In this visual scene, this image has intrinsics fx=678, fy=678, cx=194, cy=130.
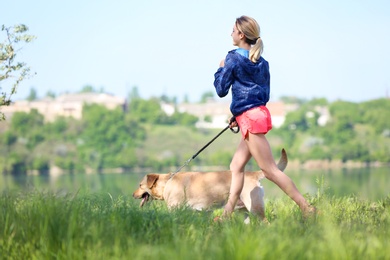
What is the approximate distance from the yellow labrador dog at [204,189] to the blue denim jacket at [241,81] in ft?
3.43

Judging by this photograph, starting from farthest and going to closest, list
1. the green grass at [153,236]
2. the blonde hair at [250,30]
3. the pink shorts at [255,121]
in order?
the blonde hair at [250,30] < the pink shorts at [255,121] < the green grass at [153,236]

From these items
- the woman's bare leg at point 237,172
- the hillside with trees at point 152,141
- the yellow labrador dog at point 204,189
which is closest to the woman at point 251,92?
the woman's bare leg at point 237,172

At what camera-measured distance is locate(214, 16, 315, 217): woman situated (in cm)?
655

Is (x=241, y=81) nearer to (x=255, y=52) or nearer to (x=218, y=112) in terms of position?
(x=255, y=52)

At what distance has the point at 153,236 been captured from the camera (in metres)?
5.39

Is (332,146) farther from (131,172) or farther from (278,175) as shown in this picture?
(278,175)

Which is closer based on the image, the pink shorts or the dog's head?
the pink shorts

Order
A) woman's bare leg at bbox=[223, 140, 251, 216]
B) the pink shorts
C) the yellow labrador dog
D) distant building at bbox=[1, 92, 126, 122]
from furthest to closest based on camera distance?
1. distant building at bbox=[1, 92, 126, 122]
2. the yellow labrador dog
3. woman's bare leg at bbox=[223, 140, 251, 216]
4. the pink shorts

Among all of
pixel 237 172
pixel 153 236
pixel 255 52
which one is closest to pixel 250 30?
pixel 255 52

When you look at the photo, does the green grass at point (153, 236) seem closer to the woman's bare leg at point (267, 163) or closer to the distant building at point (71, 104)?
the woman's bare leg at point (267, 163)

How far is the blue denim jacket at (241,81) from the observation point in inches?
259

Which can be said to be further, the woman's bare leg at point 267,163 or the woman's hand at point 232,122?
the woman's hand at point 232,122

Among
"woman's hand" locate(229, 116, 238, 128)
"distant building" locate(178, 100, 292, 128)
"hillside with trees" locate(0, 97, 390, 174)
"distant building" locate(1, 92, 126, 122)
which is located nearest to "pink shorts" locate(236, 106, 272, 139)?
"woman's hand" locate(229, 116, 238, 128)

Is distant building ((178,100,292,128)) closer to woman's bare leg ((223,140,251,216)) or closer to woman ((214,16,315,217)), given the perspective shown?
woman's bare leg ((223,140,251,216))
